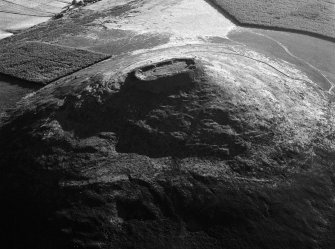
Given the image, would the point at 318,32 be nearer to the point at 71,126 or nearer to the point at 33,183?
the point at 71,126

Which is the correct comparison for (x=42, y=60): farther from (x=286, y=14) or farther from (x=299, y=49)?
(x=286, y=14)

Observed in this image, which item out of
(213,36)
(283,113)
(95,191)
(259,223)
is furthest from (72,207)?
(213,36)

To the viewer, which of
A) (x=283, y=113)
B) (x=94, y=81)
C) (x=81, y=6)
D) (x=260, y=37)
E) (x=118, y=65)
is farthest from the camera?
(x=81, y=6)

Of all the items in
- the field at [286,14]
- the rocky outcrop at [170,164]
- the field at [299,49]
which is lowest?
the rocky outcrop at [170,164]

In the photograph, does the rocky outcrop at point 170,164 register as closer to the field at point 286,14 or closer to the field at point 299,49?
the field at point 299,49

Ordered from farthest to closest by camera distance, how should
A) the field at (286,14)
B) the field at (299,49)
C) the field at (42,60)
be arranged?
the field at (286,14)
the field at (42,60)
the field at (299,49)

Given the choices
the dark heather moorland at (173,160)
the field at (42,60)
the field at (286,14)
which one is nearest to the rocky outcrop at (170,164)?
the dark heather moorland at (173,160)
